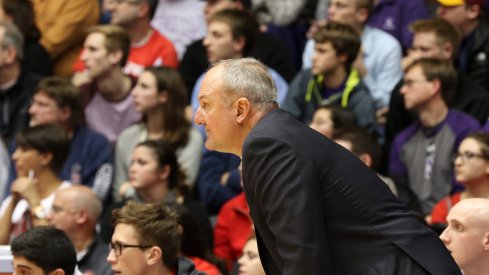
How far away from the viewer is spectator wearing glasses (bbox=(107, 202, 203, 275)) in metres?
4.59

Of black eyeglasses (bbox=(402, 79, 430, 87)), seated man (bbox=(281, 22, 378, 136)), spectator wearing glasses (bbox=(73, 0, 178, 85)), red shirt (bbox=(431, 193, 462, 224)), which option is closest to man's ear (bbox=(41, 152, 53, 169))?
spectator wearing glasses (bbox=(73, 0, 178, 85))

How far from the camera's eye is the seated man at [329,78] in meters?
7.07

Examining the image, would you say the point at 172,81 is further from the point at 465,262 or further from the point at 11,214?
the point at 465,262

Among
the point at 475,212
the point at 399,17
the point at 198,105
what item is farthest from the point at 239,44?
the point at 475,212

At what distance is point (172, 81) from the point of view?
708 centimetres

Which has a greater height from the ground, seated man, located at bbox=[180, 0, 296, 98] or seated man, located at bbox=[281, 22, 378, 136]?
seated man, located at bbox=[281, 22, 378, 136]

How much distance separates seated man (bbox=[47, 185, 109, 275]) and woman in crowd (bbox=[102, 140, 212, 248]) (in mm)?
256

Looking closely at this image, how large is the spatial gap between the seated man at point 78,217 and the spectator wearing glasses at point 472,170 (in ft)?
6.37

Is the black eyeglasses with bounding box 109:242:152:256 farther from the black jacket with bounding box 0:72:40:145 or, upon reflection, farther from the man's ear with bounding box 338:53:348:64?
the black jacket with bounding box 0:72:40:145

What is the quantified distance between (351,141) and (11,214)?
2123 millimetres

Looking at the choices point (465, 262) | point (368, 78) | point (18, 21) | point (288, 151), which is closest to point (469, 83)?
point (368, 78)

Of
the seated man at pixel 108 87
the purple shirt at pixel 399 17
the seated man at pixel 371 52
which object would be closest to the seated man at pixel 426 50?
the seated man at pixel 371 52

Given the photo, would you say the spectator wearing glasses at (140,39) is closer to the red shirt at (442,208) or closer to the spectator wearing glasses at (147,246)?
the red shirt at (442,208)

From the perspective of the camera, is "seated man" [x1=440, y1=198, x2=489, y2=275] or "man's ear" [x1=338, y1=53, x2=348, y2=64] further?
"man's ear" [x1=338, y1=53, x2=348, y2=64]
